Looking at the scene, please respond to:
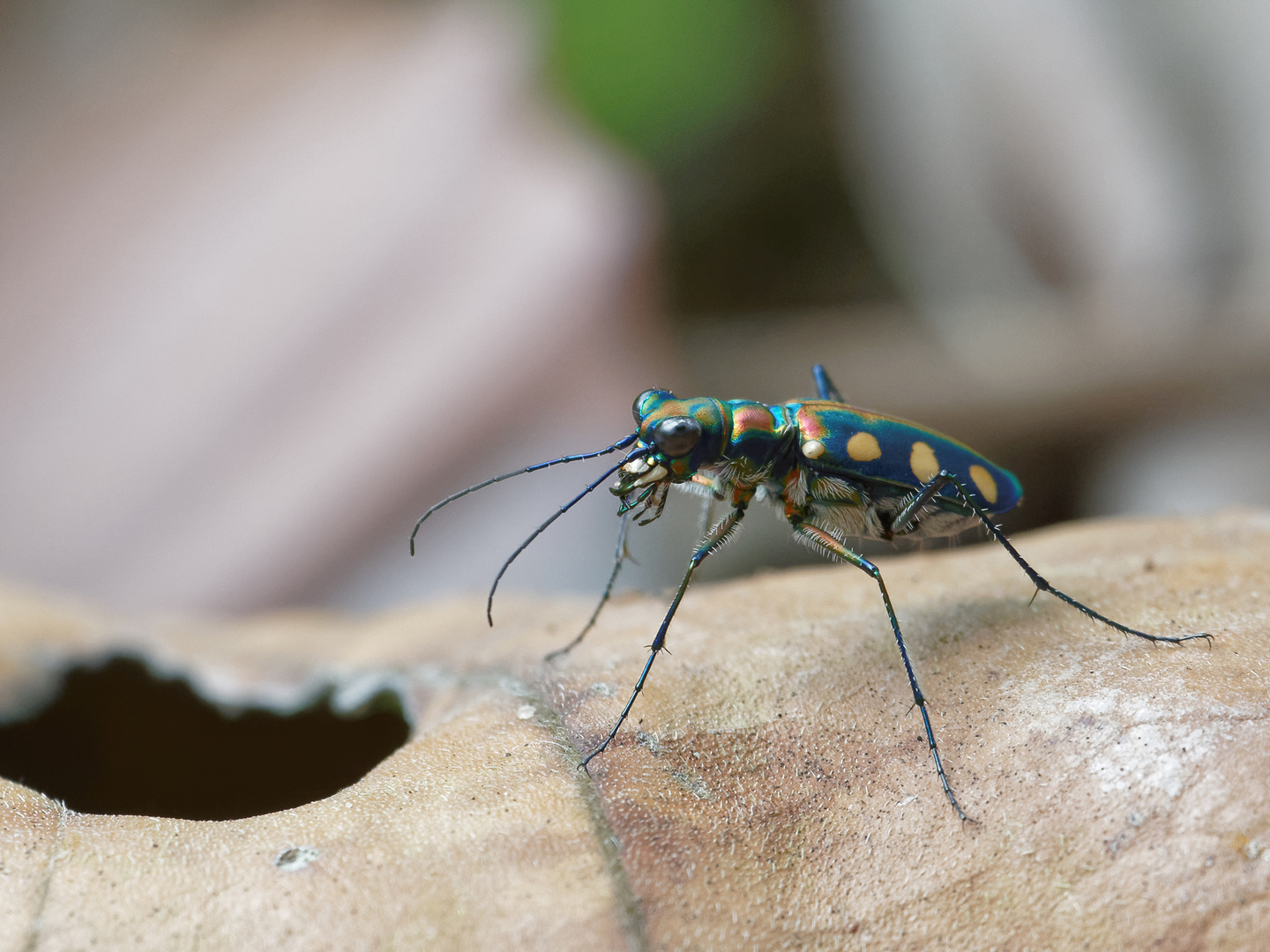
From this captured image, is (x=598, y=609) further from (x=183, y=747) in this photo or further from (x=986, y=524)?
(x=183, y=747)

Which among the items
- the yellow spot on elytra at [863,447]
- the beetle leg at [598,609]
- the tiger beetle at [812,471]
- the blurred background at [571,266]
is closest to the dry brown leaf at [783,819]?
the beetle leg at [598,609]

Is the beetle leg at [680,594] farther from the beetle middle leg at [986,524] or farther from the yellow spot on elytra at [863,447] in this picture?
the beetle middle leg at [986,524]

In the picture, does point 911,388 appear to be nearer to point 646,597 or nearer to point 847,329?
point 847,329

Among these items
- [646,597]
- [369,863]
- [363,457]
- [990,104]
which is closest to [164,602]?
[363,457]

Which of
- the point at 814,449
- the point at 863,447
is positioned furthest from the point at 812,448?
the point at 863,447

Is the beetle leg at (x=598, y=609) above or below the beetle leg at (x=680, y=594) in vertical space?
below

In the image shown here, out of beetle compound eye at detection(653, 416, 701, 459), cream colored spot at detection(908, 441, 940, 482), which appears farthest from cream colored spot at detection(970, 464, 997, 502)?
beetle compound eye at detection(653, 416, 701, 459)

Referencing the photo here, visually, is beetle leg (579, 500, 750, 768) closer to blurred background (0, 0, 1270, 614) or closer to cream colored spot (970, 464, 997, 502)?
cream colored spot (970, 464, 997, 502)
